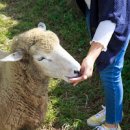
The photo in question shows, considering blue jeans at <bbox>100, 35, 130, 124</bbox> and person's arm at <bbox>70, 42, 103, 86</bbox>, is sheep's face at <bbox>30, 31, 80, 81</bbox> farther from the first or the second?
blue jeans at <bbox>100, 35, 130, 124</bbox>

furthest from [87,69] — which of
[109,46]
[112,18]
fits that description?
[109,46]

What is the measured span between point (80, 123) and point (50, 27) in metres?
2.36

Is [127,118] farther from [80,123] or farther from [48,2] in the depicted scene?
[48,2]

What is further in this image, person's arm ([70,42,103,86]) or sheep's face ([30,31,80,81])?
sheep's face ([30,31,80,81])

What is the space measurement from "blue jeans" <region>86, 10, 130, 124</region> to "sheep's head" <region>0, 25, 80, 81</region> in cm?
39

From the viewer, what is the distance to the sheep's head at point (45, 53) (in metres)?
2.91

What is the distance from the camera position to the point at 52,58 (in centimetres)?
296

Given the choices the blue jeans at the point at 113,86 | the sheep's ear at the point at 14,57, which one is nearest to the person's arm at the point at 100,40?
the blue jeans at the point at 113,86

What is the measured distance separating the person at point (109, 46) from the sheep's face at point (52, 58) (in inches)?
6.6

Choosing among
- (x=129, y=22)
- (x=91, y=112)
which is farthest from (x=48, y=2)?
(x=129, y=22)

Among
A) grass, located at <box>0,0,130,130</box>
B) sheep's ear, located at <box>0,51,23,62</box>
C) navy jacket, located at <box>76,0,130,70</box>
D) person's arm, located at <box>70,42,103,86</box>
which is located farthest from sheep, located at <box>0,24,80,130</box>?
grass, located at <box>0,0,130,130</box>

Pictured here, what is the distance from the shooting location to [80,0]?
10.2 feet

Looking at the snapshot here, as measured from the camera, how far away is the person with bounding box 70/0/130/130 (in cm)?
266

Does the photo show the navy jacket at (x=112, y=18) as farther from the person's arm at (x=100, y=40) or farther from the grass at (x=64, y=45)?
the grass at (x=64, y=45)
